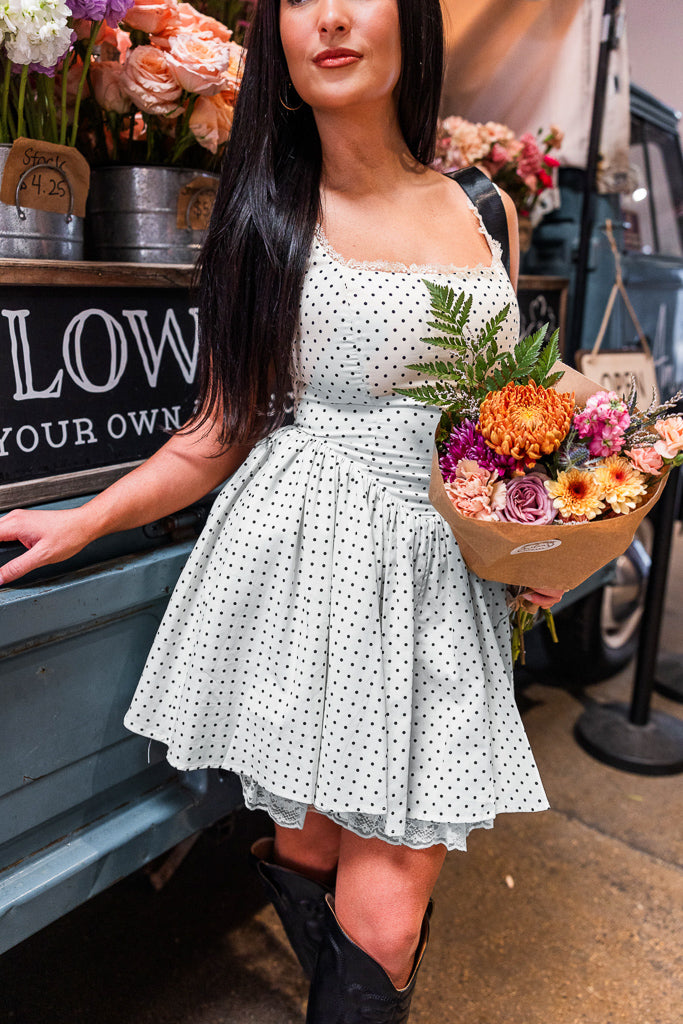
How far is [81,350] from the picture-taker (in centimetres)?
132

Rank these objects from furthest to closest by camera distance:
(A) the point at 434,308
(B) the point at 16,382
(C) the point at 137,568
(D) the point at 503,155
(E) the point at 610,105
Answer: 1. (E) the point at 610,105
2. (D) the point at 503,155
3. (C) the point at 137,568
4. (B) the point at 16,382
5. (A) the point at 434,308

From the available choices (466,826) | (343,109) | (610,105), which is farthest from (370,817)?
(610,105)

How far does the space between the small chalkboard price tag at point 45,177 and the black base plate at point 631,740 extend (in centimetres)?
216

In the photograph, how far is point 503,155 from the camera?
7.92 feet

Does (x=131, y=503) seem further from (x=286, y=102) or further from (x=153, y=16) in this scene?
(x=153, y=16)

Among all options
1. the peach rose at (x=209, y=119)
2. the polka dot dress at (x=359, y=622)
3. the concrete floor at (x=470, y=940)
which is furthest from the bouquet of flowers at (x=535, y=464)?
the concrete floor at (x=470, y=940)

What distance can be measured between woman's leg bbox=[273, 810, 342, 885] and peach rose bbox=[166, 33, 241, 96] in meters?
1.27

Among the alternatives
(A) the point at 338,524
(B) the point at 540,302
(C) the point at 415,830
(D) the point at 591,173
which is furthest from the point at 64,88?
(D) the point at 591,173

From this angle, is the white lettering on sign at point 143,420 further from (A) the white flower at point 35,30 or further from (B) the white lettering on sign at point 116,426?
(A) the white flower at point 35,30

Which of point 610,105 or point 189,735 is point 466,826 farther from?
point 610,105

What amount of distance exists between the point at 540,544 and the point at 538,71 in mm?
2144

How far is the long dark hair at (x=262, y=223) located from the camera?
4.00 ft

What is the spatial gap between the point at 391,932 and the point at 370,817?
6.8 inches

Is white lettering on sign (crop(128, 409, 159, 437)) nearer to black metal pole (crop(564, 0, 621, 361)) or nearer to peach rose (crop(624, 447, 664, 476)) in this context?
peach rose (crop(624, 447, 664, 476))
